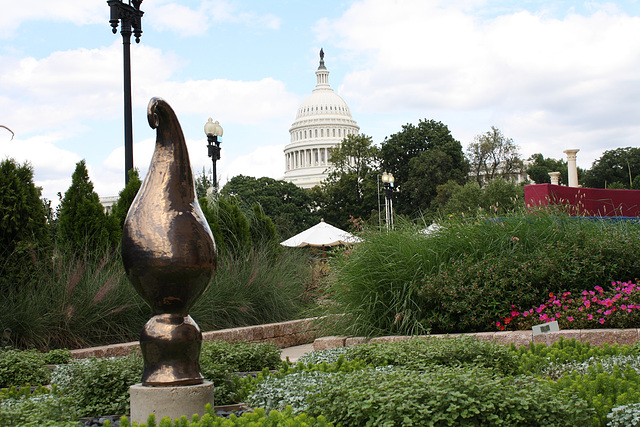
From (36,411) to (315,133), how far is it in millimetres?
104399

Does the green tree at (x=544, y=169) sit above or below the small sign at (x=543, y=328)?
above

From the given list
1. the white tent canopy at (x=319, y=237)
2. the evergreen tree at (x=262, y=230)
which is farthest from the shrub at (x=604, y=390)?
the white tent canopy at (x=319, y=237)

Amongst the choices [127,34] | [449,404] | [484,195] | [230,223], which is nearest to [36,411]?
[449,404]

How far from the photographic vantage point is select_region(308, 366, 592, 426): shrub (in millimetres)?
3102

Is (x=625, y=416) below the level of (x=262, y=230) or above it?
below

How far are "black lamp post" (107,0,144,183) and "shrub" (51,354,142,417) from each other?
17.6ft

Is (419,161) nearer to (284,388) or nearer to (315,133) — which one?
(284,388)

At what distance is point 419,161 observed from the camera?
52938mm

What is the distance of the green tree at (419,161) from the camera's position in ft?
171

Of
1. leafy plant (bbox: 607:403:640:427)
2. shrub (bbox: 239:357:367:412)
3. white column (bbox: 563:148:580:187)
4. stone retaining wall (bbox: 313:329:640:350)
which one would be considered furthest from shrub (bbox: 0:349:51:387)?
white column (bbox: 563:148:580:187)

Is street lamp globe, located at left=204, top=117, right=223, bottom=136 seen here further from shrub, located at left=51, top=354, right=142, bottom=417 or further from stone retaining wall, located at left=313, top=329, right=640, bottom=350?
shrub, located at left=51, top=354, right=142, bottom=417

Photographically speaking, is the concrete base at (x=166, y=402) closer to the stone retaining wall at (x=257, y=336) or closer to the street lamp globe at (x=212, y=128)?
the stone retaining wall at (x=257, y=336)

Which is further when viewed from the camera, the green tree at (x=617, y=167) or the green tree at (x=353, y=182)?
the green tree at (x=617, y=167)

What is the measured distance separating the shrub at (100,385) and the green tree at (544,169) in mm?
81820
